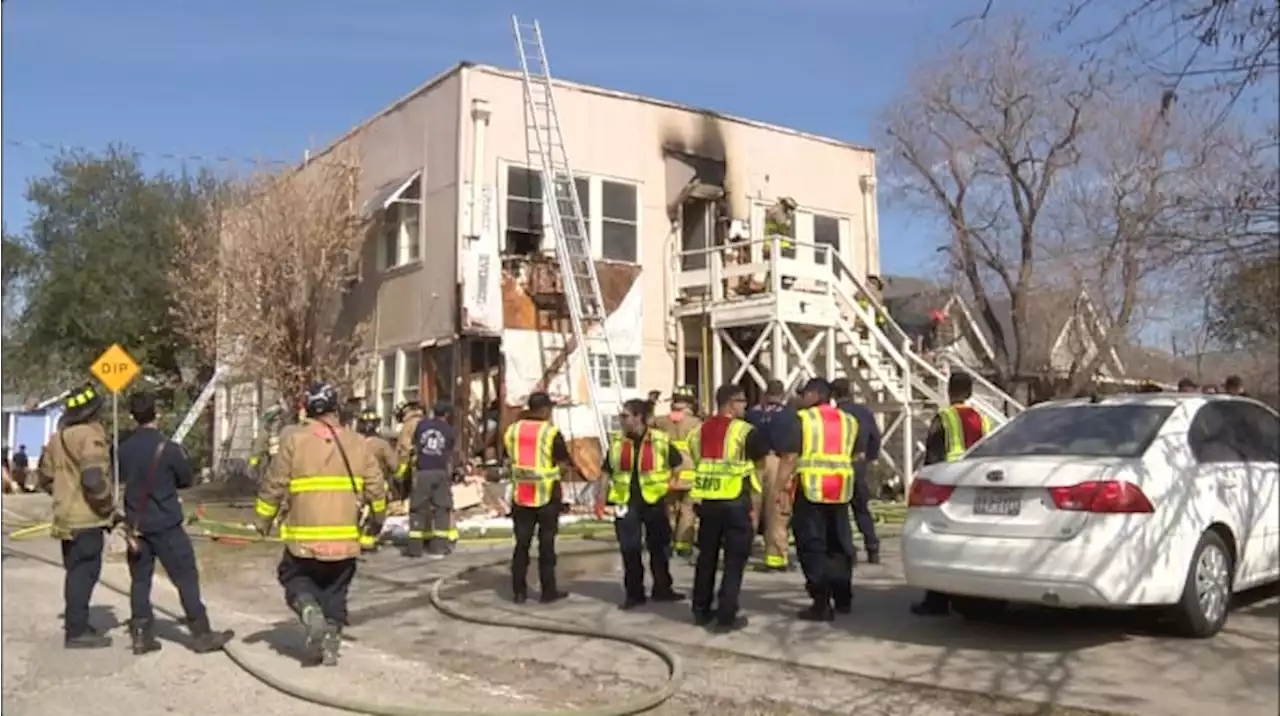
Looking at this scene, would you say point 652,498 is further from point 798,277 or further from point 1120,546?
point 798,277

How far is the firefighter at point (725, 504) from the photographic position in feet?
26.7

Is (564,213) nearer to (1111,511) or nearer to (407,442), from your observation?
(407,442)

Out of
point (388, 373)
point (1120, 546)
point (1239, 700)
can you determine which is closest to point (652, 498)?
point (1120, 546)

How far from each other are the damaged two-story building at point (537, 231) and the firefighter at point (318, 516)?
1022 cm

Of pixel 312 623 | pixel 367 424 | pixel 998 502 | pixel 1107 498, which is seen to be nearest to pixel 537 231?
pixel 367 424

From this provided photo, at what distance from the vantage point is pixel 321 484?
740 centimetres

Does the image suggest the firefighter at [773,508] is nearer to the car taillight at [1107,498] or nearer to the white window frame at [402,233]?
the car taillight at [1107,498]

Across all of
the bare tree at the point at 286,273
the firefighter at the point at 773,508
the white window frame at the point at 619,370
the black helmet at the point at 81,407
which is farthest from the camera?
the bare tree at the point at 286,273

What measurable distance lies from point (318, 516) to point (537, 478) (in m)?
2.44

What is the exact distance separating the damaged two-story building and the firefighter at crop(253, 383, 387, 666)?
10218mm

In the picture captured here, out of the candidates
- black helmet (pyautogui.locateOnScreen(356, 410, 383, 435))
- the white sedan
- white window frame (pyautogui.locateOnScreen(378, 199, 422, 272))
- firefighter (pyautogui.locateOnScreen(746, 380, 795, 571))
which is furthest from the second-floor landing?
the white sedan

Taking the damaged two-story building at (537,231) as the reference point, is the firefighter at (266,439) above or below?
below

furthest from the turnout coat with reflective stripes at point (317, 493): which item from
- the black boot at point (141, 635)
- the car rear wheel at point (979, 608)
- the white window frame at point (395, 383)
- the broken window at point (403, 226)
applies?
the broken window at point (403, 226)

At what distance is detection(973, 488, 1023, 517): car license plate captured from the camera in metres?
7.07
